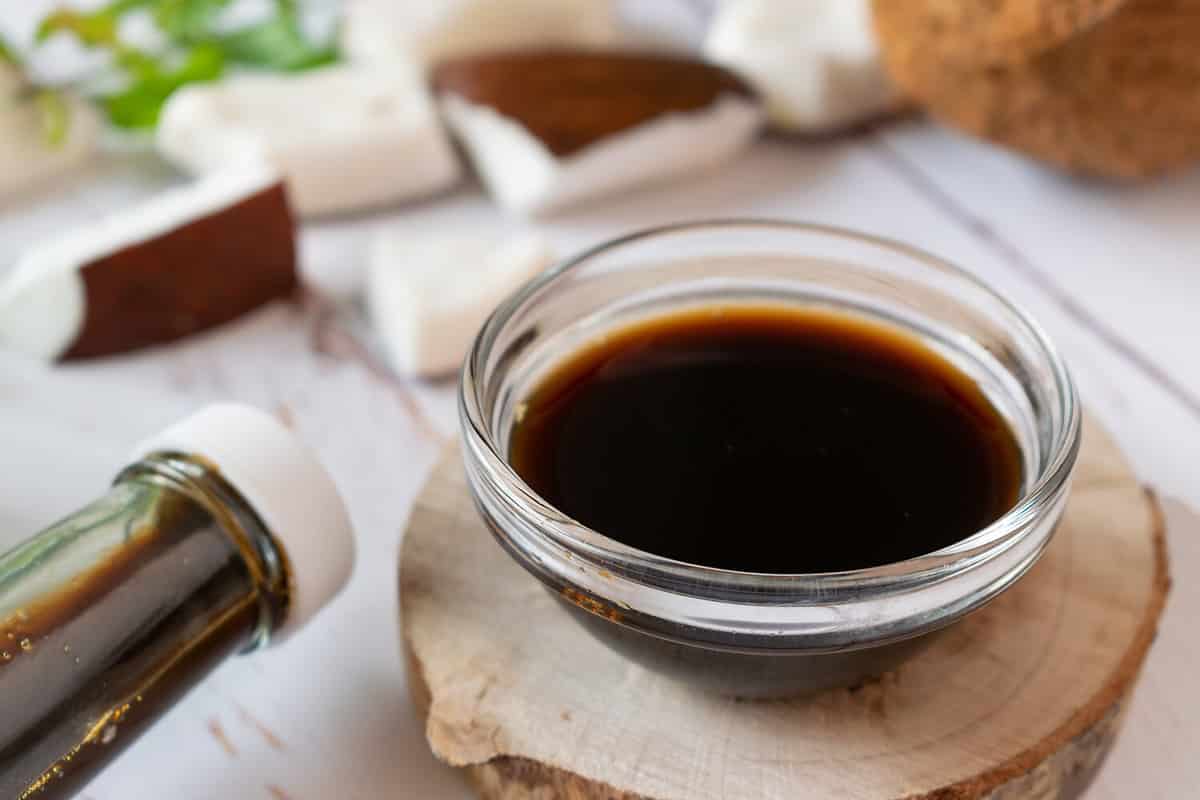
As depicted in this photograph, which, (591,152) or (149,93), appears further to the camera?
(149,93)

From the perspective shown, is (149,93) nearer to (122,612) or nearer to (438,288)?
(438,288)

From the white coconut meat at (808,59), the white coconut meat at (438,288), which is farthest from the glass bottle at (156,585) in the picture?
the white coconut meat at (808,59)

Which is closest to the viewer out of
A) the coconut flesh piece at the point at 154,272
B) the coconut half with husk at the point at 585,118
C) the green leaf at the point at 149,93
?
the coconut flesh piece at the point at 154,272

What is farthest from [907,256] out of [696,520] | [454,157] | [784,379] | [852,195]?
[454,157]

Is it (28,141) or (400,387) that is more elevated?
(28,141)

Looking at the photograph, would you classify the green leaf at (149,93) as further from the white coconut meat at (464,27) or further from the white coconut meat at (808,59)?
the white coconut meat at (808,59)

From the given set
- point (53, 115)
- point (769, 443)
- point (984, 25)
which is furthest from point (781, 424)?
point (53, 115)

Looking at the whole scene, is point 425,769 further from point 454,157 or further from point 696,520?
point 454,157
